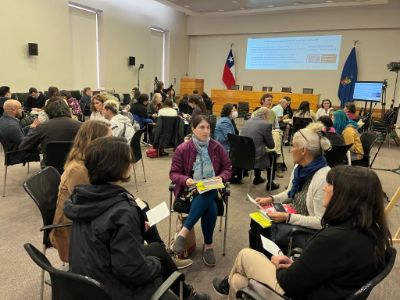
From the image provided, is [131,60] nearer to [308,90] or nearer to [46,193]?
[308,90]

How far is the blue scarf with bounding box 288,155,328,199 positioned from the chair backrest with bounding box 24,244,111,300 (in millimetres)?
1528

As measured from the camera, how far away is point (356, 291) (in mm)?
1213

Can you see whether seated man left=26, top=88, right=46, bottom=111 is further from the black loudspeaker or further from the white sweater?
the white sweater

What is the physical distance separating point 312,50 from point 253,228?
34.6ft

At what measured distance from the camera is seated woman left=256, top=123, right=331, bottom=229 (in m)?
2.00

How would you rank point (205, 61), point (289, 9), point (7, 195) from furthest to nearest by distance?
point (205, 61)
point (289, 9)
point (7, 195)

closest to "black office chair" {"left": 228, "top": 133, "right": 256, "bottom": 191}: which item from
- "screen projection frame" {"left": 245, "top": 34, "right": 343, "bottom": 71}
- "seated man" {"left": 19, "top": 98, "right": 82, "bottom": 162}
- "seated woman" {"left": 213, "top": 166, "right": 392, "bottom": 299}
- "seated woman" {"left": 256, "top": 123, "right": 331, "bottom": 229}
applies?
"seated woman" {"left": 256, "top": 123, "right": 331, "bottom": 229}

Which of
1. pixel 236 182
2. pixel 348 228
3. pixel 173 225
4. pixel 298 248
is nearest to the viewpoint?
pixel 348 228

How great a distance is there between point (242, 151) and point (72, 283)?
3.15m

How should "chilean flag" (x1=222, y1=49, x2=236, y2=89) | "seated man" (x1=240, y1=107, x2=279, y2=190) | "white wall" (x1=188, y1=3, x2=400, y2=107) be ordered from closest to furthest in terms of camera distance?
"seated man" (x1=240, y1=107, x2=279, y2=190), "white wall" (x1=188, y1=3, x2=400, y2=107), "chilean flag" (x1=222, y1=49, x2=236, y2=89)

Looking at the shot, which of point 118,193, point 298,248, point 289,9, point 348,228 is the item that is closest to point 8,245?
point 118,193

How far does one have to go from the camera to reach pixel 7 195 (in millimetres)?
3803

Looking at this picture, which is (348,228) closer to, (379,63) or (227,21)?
(379,63)

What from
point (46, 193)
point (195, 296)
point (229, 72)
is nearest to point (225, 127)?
point (195, 296)
